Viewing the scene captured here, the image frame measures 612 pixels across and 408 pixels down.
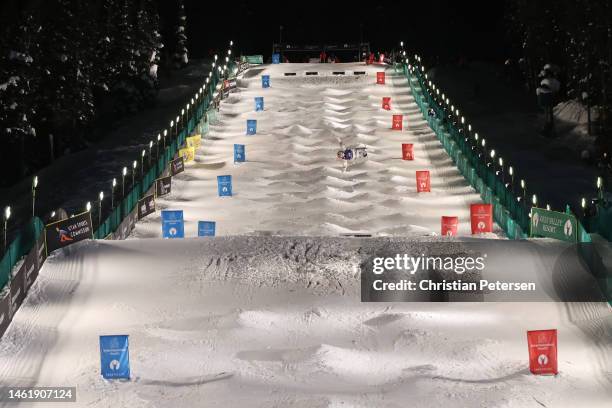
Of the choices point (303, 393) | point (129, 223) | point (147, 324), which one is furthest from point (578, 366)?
point (129, 223)

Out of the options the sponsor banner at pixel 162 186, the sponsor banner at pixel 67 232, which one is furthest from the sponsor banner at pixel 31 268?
the sponsor banner at pixel 162 186

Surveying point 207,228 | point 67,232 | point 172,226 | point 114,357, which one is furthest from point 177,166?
point 114,357

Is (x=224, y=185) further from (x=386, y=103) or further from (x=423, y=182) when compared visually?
(x=386, y=103)

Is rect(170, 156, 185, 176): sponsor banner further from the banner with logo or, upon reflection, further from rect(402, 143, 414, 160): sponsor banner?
the banner with logo

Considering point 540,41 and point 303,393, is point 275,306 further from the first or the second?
point 540,41

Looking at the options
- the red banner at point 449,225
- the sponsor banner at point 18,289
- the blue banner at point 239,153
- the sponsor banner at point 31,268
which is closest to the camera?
the sponsor banner at point 18,289

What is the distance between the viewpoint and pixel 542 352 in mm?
16562

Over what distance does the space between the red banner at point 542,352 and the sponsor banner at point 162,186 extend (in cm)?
1895

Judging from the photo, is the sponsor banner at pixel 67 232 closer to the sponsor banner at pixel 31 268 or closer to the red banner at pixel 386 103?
the sponsor banner at pixel 31 268

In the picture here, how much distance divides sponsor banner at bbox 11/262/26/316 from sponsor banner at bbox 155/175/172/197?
1350 centimetres

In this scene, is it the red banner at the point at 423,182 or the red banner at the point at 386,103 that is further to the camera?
the red banner at the point at 386,103

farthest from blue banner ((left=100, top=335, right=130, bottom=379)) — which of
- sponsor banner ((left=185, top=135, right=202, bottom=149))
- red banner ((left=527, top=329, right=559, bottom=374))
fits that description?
sponsor banner ((left=185, top=135, right=202, bottom=149))

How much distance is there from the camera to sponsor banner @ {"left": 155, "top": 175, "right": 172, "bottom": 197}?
33500 millimetres

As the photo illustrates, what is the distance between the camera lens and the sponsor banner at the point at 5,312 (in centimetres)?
1834
